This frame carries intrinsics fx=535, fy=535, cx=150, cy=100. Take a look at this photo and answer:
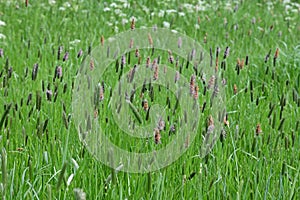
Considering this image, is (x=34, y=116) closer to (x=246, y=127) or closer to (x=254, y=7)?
(x=246, y=127)

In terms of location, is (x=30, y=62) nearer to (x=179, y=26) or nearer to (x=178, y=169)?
(x=178, y=169)

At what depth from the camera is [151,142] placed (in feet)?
6.93

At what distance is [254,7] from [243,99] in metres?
4.94

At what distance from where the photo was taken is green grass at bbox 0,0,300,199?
174 cm

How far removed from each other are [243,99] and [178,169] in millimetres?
1041

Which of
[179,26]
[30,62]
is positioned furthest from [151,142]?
[179,26]

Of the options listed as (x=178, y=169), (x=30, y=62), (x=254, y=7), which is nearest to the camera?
(x=178, y=169)

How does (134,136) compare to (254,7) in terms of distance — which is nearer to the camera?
(134,136)

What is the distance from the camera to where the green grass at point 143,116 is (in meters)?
1.74

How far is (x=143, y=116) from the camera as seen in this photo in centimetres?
250

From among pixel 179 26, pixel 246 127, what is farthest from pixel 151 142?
pixel 179 26

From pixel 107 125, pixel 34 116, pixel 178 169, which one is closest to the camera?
pixel 178 169

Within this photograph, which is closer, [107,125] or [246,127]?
[107,125]

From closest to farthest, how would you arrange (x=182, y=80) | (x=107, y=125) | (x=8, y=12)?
(x=107, y=125), (x=182, y=80), (x=8, y=12)
